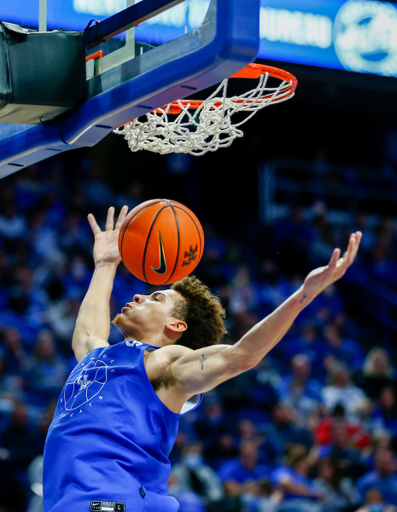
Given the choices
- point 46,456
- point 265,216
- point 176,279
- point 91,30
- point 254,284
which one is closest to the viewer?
point 91,30

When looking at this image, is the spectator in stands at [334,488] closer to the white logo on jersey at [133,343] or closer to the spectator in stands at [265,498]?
the spectator in stands at [265,498]

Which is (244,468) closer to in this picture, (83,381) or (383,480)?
(383,480)

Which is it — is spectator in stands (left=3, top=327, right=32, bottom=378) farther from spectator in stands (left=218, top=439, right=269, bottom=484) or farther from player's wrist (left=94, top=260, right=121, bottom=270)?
player's wrist (left=94, top=260, right=121, bottom=270)

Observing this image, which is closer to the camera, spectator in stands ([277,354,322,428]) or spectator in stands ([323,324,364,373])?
spectator in stands ([277,354,322,428])

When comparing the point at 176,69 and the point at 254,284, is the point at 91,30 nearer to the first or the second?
the point at 176,69

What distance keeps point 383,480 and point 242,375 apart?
6.37 feet

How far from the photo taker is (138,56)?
8.52ft

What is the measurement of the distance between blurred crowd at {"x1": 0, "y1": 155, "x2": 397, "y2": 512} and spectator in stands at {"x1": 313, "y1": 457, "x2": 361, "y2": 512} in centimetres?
1

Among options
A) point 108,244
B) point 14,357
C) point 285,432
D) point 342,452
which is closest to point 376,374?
point 342,452

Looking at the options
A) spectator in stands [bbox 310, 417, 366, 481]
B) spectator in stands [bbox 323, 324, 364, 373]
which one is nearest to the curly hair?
spectator in stands [bbox 310, 417, 366, 481]

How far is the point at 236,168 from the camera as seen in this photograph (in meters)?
10.7

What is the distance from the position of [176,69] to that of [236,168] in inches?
329

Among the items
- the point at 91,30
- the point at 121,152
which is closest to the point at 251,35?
the point at 91,30

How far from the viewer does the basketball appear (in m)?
3.44
